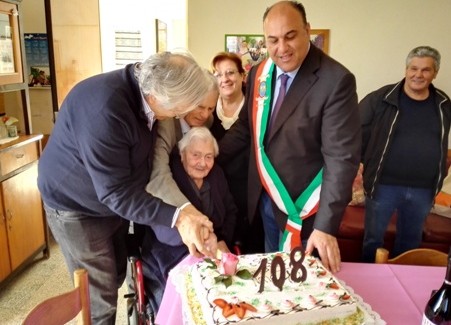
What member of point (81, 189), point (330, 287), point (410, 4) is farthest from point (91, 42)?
point (330, 287)

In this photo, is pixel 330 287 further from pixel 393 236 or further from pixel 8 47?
pixel 8 47

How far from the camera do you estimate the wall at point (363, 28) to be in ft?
12.6

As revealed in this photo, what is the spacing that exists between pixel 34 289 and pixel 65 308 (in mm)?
1937

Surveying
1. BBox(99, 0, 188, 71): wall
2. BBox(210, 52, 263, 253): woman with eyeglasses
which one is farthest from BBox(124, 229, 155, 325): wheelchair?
BBox(99, 0, 188, 71): wall

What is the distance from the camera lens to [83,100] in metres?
1.37

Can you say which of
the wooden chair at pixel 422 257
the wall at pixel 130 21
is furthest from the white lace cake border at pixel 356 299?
the wall at pixel 130 21

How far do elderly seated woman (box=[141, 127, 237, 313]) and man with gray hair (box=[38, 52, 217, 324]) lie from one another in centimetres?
22

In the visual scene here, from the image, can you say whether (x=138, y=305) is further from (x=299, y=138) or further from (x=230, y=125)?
(x=230, y=125)

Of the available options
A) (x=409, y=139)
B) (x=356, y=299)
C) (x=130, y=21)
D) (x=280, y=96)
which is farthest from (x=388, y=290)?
Result: (x=130, y=21)

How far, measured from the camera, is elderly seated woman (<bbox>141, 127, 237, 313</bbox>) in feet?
5.61

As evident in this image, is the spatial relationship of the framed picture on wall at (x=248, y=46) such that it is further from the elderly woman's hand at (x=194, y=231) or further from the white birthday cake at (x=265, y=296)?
the white birthday cake at (x=265, y=296)

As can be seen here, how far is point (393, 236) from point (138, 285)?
2150mm

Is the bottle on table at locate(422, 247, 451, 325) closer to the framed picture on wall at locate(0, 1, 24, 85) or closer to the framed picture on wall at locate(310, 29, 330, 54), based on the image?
the framed picture on wall at locate(0, 1, 24, 85)

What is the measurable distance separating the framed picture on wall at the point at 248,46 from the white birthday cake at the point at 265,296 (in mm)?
3111
